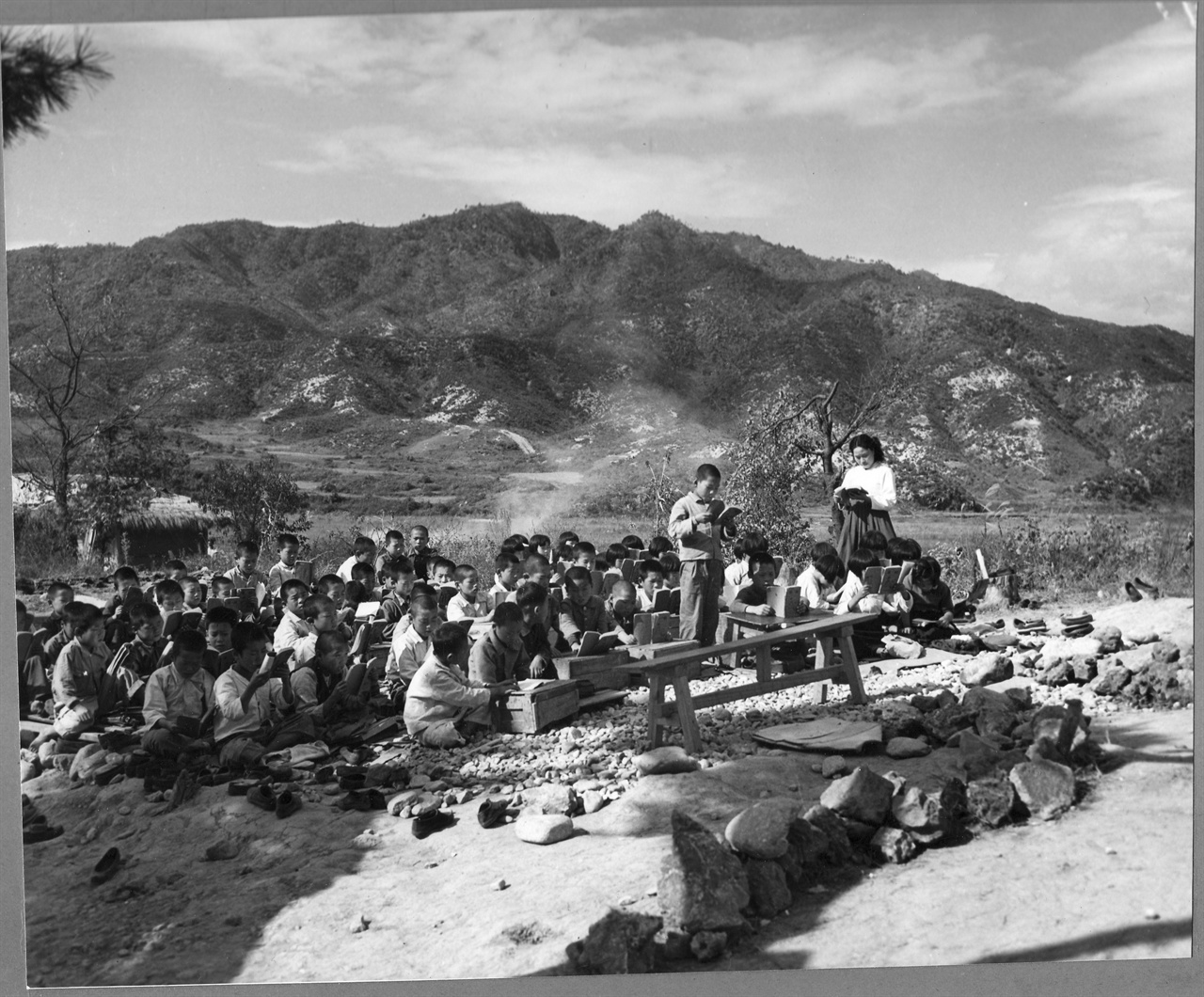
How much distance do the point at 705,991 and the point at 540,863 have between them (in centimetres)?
104

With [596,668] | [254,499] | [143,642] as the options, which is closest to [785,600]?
[596,668]

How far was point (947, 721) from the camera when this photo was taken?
6.50 metres

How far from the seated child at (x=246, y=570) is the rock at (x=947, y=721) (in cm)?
536

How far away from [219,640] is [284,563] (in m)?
1.85

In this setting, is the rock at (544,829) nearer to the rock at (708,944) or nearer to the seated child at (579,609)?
the rock at (708,944)

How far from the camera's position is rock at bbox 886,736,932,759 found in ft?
20.6

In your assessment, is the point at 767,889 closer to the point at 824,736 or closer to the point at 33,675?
the point at 824,736

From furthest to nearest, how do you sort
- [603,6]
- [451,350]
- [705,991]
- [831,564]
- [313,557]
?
1. [451,350]
2. [313,557]
3. [831,564]
4. [603,6]
5. [705,991]

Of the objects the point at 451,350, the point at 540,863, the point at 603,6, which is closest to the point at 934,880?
the point at 540,863

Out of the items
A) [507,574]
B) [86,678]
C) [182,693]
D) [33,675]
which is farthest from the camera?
[507,574]

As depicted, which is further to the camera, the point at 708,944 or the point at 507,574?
the point at 507,574

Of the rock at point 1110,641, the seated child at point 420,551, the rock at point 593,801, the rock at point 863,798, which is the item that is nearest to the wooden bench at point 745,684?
the rock at point 593,801

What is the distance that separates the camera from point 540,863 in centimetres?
562

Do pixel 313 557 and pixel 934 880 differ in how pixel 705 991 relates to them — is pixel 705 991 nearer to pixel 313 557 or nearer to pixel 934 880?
pixel 934 880
